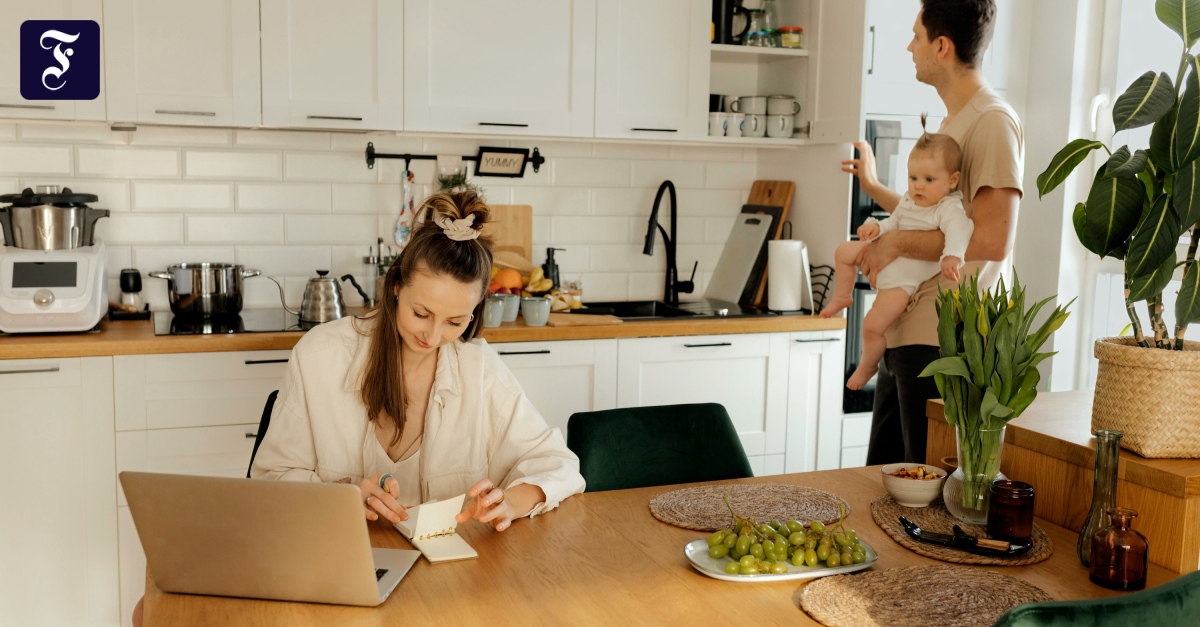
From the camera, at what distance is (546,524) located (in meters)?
1.78

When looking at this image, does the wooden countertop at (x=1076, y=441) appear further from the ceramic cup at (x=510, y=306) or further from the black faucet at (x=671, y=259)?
the black faucet at (x=671, y=259)

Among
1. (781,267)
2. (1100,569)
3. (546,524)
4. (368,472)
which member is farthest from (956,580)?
(781,267)

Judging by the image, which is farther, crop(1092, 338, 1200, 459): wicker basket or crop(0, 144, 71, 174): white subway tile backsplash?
crop(0, 144, 71, 174): white subway tile backsplash

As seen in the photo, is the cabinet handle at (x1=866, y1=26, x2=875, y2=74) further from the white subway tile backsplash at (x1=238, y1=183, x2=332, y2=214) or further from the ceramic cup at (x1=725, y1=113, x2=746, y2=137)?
the white subway tile backsplash at (x1=238, y1=183, x2=332, y2=214)

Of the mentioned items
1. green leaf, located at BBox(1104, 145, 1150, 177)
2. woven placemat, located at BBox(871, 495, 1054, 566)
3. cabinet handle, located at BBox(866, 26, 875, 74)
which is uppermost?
cabinet handle, located at BBox(866, 26, 875, 74)

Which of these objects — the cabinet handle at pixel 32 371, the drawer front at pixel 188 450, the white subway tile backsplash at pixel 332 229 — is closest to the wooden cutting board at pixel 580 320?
the white subway tile backsplash at pixel 332 229

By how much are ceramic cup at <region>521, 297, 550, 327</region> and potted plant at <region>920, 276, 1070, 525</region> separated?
1.71m

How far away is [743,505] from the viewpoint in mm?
1883

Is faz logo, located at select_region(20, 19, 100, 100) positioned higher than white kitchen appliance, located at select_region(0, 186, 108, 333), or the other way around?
faz logo, located at select_region(20, 19, 100, 100)

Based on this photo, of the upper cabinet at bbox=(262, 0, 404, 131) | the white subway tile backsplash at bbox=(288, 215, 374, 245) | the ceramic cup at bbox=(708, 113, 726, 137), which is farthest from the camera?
the ceramic cup at bbox=(708, 113, 726, 137)

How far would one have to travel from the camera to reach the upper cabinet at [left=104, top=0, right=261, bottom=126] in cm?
310

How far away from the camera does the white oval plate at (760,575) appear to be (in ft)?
4.99

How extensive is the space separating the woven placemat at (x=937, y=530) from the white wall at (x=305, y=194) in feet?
7.35

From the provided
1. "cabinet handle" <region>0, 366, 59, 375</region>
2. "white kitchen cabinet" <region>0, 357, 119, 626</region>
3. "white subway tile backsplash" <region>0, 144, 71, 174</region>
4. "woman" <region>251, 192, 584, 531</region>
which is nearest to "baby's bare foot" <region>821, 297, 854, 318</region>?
"woman" <region>251, 192, 584, 531</region>
